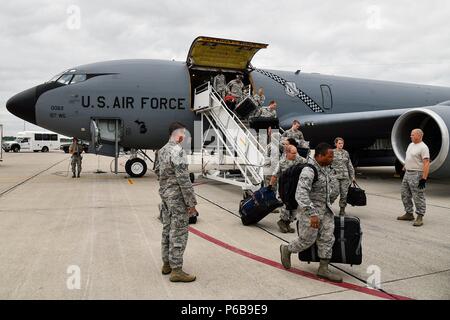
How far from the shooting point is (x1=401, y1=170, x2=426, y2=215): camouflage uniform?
22.3 ft

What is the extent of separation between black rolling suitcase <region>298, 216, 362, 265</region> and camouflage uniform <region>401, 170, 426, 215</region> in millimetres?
3320

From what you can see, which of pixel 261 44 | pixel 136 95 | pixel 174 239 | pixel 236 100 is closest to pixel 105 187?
pixel 136 95

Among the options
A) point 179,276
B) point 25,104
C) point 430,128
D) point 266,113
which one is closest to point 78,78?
point 25,104

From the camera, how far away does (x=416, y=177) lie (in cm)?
692

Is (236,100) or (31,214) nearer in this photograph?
(31,214)

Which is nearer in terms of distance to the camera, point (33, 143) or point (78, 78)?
point (78, 78)

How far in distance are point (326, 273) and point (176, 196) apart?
1.85 m

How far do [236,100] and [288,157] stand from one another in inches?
219

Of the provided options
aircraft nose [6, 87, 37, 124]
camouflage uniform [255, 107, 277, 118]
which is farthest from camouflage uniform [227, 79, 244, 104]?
aircraft nose [6, 87, 37, 124]

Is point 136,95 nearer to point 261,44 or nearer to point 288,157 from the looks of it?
point 261,44

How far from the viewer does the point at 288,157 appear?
625 cm

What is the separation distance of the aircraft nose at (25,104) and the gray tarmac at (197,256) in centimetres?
422

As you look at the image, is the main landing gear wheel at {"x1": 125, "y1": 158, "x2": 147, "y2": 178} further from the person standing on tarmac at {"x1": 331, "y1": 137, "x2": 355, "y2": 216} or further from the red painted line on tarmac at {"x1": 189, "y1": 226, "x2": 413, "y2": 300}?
the person standing on tarmac at {"x1": 331, "y1": 137, "x2": 355, "y2": 216}

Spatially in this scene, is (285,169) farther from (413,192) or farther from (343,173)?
(413,192)
